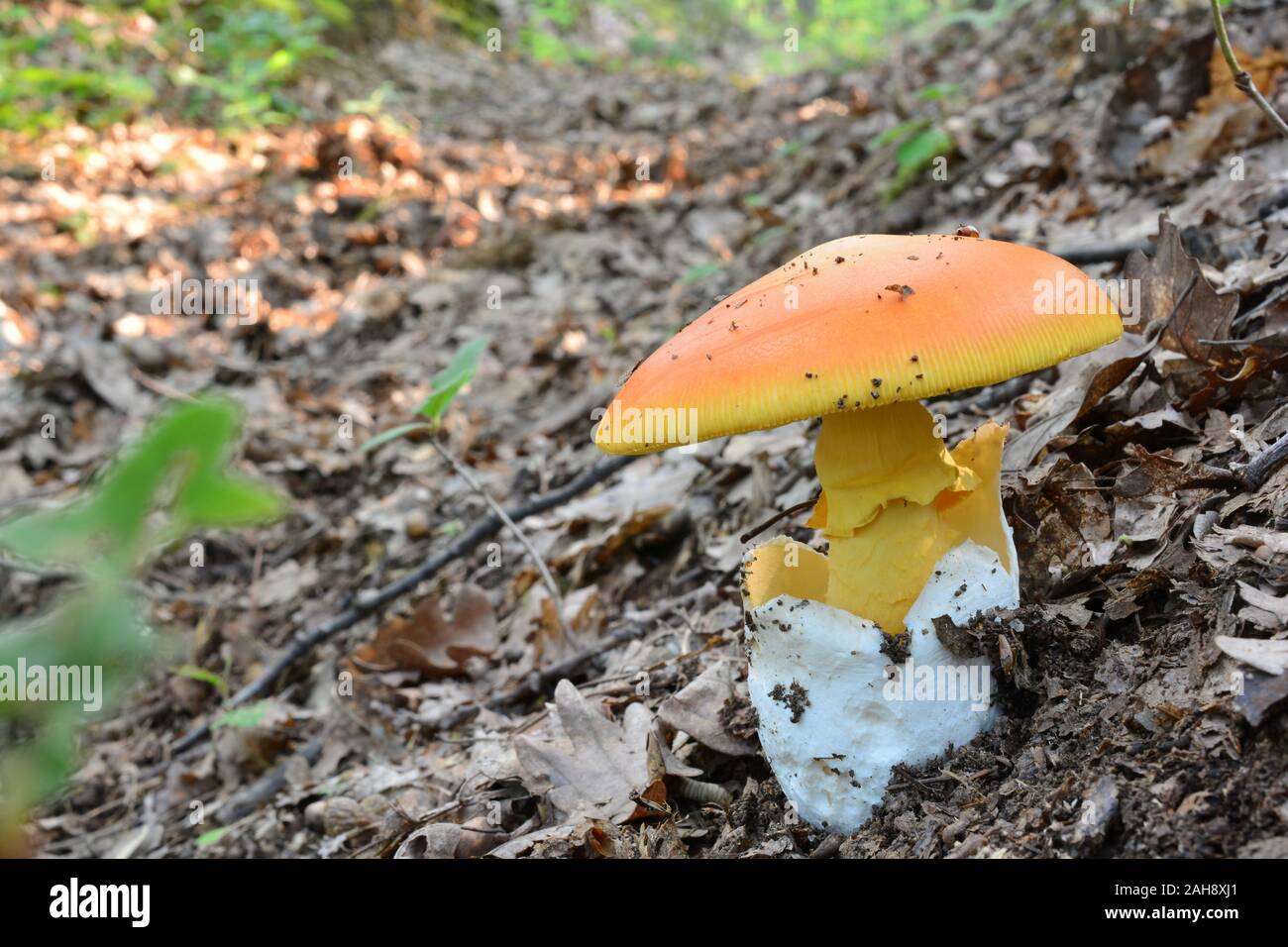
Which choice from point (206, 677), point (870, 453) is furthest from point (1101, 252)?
point (206, 677)

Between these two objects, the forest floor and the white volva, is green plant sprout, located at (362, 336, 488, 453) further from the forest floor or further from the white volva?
the white volva

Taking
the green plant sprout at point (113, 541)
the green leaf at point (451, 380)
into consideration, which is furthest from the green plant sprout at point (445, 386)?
the green plant sprout at point (113, 541)

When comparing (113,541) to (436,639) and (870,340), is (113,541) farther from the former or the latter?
(436,639)

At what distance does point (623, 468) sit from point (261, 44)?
931 centimetres

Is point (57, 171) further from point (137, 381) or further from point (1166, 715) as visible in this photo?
point (1166, 715)

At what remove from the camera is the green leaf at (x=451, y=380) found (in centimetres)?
324

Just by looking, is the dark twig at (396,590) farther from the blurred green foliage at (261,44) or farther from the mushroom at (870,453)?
the blurred green foliage at (261,44)

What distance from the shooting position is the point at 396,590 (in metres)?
4.23

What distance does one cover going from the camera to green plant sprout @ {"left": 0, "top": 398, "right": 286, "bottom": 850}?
513 millimetres

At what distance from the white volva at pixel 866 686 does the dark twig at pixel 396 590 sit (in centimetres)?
219

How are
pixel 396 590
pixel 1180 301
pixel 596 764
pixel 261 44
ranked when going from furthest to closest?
pixel 261 44
pixel 396 590
pixel 1180 301
pixel 596 764

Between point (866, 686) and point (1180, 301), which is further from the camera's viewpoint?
→ point (1180, 301)

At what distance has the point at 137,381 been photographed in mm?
6746
